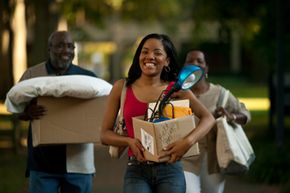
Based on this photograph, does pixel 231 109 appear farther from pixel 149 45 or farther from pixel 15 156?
pixel 15 156

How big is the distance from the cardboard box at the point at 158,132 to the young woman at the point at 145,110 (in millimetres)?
34

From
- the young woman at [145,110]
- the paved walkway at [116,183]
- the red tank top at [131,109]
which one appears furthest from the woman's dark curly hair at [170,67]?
the paved walkway at [116,183]

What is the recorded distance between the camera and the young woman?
5168 mm

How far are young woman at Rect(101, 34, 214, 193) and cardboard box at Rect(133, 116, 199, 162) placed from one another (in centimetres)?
3

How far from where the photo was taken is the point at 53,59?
6488 millimetres

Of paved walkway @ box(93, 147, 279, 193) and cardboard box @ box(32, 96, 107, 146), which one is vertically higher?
cardboard box @ box(32, 96, 107, 146)

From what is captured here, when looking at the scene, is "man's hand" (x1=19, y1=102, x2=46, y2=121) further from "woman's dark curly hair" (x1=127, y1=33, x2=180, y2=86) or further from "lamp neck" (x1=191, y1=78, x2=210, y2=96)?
"lamp neck" (x1=191, y1=78, x2=210, y2=96)

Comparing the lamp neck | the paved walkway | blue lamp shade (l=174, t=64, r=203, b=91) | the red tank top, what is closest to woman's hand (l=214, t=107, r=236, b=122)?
the lamp neck

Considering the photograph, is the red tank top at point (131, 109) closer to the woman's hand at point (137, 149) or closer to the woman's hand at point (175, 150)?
the woman's hand at point (137, 149)

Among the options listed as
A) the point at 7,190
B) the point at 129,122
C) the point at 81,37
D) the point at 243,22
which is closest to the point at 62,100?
the point at 129,122

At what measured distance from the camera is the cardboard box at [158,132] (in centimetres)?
497

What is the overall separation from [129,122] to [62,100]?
3.40 feet

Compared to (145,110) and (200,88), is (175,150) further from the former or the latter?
(200,88)

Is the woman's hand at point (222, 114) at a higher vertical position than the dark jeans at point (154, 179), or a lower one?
higher
